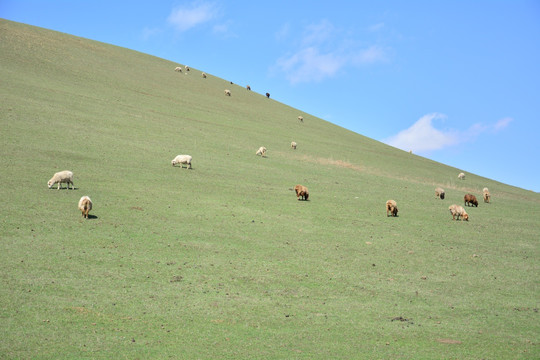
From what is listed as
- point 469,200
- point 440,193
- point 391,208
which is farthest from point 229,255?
point 440,193

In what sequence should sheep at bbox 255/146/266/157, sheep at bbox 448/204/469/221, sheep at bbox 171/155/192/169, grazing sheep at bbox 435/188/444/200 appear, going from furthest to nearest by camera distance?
1. sheep at bbox 255/146/266/157
2. grazing sheep at bbox 435/188/444/200
3. sheep at bbox 171/155/192/169
4. sheep at bbox 448/204/469/221

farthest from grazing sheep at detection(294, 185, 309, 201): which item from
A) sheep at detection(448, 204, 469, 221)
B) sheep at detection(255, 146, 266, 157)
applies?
sheep at detection(255, 146, 266, 157)

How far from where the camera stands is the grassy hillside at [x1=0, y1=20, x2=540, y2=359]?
41.0ft

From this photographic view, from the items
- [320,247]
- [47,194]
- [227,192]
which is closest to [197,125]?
[227,192]

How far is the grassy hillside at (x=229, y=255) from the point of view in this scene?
41.0 feet

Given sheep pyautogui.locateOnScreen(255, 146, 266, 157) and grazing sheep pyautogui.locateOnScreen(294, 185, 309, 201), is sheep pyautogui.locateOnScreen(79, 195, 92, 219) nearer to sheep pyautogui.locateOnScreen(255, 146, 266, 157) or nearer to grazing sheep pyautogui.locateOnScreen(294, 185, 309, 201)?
grazing sheep pyautogui.locateOnScreen(294, 185, 309, 201)

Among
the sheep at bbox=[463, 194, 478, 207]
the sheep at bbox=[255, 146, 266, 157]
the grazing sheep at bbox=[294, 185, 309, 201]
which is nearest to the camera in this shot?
the grazing sheep at bbox=[294, 185, 309, 201]

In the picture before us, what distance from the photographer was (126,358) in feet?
35.4

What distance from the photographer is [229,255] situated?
1900 cm

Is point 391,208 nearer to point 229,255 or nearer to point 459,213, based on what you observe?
point 459,213

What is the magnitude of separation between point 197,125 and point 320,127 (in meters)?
28.5

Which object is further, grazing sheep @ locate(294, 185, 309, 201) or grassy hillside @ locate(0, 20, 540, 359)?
grazing sheep @ locate(294, 185, 309, 201)

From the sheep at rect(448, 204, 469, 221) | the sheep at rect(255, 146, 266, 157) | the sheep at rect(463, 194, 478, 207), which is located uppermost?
the sheep at rect(255, 146, 266, 157)

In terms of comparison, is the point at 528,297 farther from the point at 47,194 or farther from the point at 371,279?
the point at 47,194
